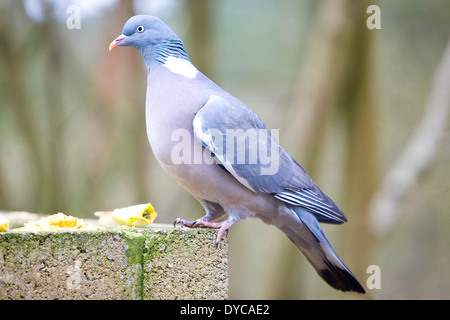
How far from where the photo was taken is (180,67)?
399cm

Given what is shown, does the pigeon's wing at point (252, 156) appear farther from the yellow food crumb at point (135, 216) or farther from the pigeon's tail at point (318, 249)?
the yellow food crumb at point (135, 216)

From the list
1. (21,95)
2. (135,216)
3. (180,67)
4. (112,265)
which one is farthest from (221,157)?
(21,95)

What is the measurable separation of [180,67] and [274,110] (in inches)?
238

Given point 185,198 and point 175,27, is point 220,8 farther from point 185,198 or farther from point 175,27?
point 185,198

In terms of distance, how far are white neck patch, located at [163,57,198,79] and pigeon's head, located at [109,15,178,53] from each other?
203 millimetres

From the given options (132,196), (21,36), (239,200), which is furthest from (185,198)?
(239,200)

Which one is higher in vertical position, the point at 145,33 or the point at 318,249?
the point at 145,33

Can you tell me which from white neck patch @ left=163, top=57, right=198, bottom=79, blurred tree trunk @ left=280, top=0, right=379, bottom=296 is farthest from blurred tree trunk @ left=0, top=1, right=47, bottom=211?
white neck patch @ left=163, top=57, right=198, bottom=79

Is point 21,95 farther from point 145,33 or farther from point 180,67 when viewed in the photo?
point 180,67

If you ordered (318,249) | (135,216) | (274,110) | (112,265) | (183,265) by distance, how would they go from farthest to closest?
(274,110), (318,249), (135,216), (183,265), (112,265)

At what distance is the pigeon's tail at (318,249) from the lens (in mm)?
3918

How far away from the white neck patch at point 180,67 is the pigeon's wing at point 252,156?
308 millimetres

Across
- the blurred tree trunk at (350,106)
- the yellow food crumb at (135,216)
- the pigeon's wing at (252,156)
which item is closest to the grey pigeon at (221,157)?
the pigeon's wing at (252,156)

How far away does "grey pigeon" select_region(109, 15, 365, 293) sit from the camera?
3.62 m
